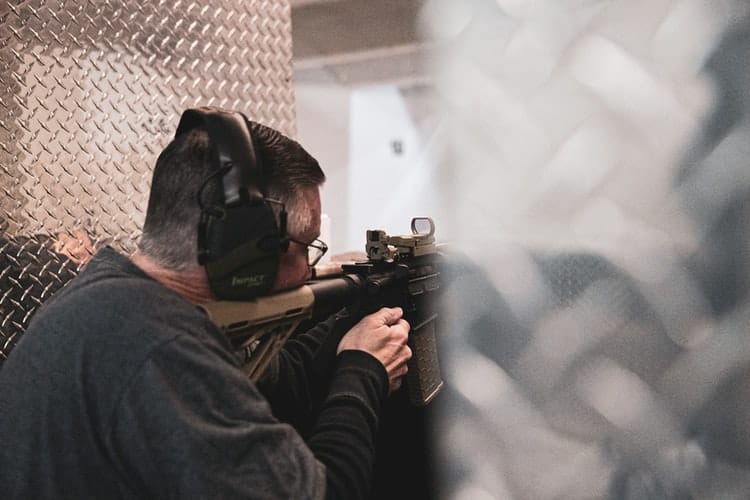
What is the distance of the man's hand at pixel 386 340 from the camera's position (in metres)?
0.90

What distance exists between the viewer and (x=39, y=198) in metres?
0.94

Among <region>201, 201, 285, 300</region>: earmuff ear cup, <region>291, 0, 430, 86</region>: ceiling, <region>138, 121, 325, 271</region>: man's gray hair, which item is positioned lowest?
<region>201, 201, 285, 300</region>: earmuff ear cup

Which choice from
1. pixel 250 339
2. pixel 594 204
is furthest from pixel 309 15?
pixel 594 204

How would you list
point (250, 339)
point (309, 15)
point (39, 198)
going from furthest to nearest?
point (309, 15) → point (39, 198) → point (250, 339)

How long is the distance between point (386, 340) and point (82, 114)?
23.8 inches

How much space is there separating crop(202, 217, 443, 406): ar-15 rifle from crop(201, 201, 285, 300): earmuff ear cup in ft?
0.11

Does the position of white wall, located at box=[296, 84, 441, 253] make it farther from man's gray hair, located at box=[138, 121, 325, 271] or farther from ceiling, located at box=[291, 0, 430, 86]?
man's gray hair, located at box=[138, 121, 325, 271]

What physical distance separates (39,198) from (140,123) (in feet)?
0.76

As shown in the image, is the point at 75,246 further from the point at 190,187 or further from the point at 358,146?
the point at 358,146

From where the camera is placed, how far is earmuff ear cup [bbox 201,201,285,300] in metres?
0.66

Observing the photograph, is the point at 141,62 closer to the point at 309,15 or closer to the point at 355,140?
the point at 309,15

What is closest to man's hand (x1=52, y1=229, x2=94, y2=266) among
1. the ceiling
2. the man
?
the man

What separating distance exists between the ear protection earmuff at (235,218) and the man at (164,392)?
0.02 m

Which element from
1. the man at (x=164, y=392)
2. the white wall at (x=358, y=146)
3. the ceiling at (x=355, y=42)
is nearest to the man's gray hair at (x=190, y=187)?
the man at (x=164, y=392)
